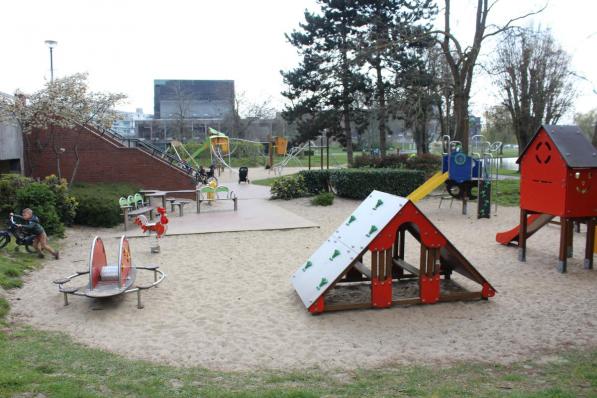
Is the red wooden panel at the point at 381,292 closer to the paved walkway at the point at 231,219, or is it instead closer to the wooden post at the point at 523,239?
the wooden post at the point at 523,239

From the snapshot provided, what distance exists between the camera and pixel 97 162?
18016 mm

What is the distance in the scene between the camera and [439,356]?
5117mm

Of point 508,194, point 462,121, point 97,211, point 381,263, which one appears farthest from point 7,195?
point 462,121

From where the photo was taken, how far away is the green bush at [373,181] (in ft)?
60.4

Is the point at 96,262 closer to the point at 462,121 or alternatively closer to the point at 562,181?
the point at 562,181

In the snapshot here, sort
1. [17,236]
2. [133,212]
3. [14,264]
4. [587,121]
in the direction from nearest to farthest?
[14,264], [17,236], [133,212], [587,121]

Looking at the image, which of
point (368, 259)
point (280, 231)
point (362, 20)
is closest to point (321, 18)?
point (362, 20)

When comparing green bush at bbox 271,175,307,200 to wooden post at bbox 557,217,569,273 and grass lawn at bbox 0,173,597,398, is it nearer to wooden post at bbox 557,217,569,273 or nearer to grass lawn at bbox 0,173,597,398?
wooden post at bbox 557,217,569,273

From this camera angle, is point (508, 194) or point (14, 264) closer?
point (14, 264)

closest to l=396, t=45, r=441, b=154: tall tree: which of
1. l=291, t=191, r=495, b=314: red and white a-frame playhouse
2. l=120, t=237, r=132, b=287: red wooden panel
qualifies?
l=291, t=191, r=495, b=314: red and white a-frame playhouse

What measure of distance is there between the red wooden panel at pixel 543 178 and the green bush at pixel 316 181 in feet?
34.4

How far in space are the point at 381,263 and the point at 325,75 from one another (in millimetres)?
23505

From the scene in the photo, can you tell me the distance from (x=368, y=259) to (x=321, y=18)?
24.6m

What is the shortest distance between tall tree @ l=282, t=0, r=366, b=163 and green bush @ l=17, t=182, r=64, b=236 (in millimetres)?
20206
